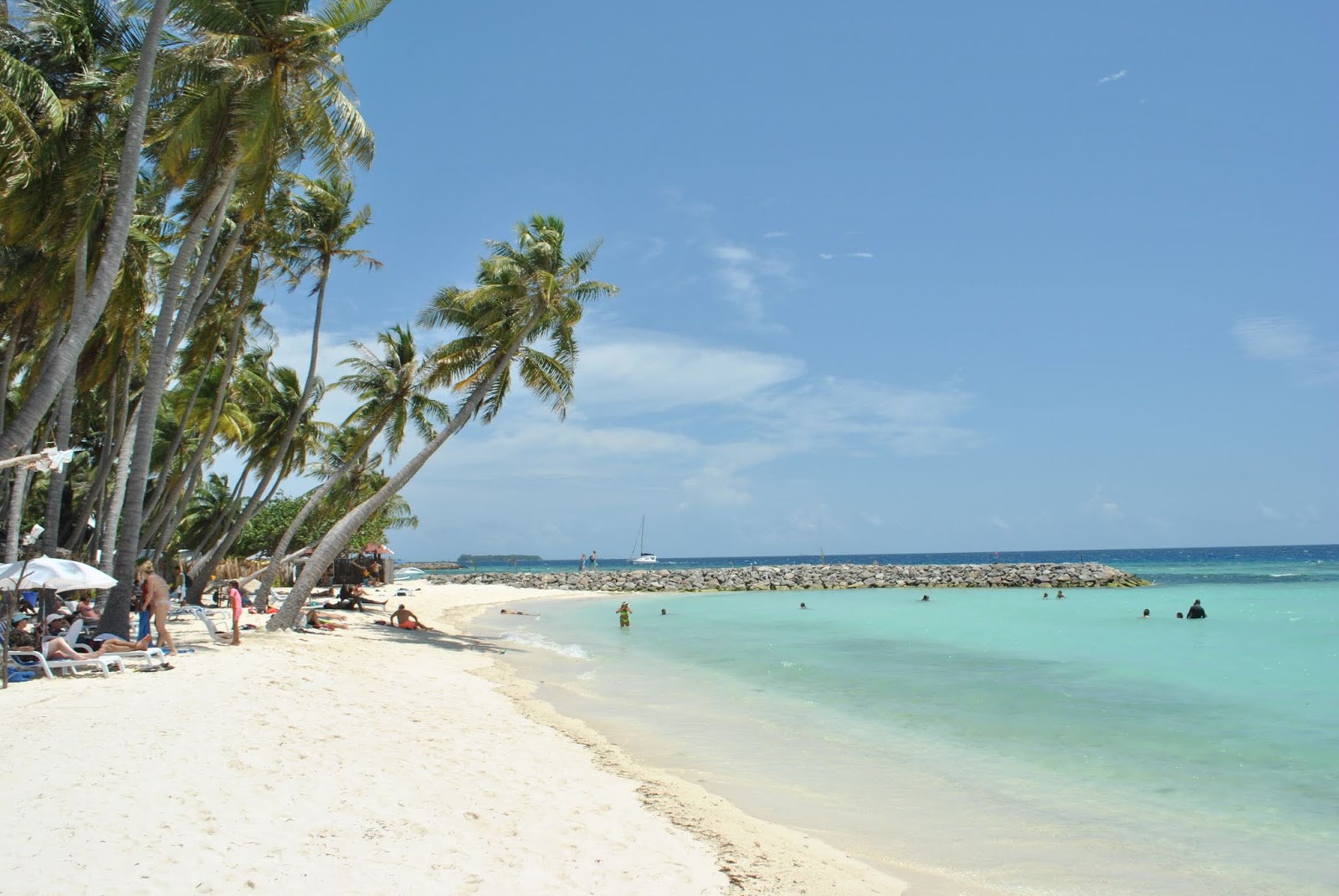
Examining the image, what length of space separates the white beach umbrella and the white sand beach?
121 centimetres

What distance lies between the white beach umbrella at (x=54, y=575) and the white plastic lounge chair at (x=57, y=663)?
0.77 m

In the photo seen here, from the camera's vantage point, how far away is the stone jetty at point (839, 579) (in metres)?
52.3

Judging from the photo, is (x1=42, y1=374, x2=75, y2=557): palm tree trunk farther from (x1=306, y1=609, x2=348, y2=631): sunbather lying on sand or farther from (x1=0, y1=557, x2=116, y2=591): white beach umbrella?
(x1=0, y1=557, x2=116, y2=591): white beach umbrella

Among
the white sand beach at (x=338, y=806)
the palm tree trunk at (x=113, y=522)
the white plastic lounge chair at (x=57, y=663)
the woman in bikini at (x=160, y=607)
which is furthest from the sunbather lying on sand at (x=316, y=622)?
the white sand beach at (x=338, y=806)

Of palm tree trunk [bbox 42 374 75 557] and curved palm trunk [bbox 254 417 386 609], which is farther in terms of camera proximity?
curved palm trunk [bbox 254 417 386 609]

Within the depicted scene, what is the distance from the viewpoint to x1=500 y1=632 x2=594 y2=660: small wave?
18484 mm

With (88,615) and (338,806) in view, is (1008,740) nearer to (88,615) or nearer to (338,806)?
(338,806)

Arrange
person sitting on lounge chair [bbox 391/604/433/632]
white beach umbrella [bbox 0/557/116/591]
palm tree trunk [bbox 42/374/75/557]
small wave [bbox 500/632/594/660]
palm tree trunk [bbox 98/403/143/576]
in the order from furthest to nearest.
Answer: person sitting on lounge chair [bbox 391/604/433/632]
small wave [bbox 500/632/594/660]
palm tree trunk [bbox 42/374/75/557]
palm tree trunk [bbox 98/403/143/576]
white beach umbrella [bbox 0/557/116/591]

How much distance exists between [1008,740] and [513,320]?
13.3 meters

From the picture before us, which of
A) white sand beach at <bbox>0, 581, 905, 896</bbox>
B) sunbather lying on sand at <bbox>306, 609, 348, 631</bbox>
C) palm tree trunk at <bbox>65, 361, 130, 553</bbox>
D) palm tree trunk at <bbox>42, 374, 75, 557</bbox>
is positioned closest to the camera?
white sand beach at <bbox>0, 581, 905, 896</bbox>

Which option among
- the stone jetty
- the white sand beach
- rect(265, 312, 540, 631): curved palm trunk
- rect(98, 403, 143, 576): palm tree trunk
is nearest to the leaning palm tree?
rect(265, 312, 540, 631): curved palm trunk

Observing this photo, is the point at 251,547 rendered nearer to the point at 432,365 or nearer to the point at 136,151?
the point at 432,365

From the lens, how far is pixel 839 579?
55344mm

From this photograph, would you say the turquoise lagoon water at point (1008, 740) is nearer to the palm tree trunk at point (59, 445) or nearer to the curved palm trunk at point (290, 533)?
the curved palm trunk at point (290, 533)
